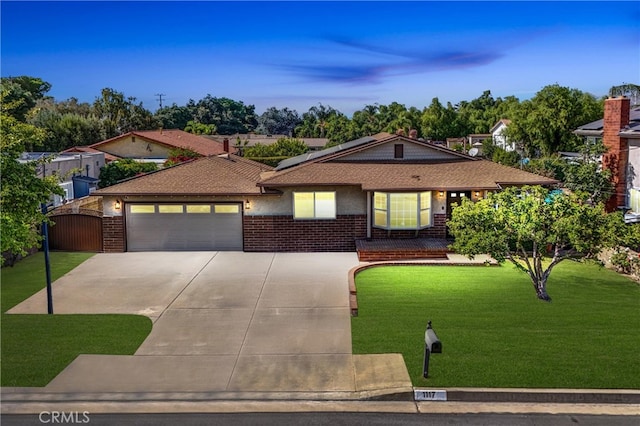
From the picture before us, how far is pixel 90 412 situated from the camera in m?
9.69

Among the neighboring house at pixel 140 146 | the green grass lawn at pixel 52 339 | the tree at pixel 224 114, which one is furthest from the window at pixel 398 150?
the tree at pixel 224 114

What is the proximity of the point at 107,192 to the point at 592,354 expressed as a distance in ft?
55.0

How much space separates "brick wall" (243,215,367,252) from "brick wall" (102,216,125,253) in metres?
4.54

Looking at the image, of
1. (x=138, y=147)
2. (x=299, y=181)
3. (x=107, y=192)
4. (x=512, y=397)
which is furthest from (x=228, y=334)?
(x=138, y=147)

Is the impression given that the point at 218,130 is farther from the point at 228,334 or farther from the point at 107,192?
the point at 228,334

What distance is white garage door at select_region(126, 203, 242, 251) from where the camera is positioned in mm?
22344

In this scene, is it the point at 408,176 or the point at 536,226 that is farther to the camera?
the point at 408,176

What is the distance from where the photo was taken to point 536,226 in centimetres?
1529

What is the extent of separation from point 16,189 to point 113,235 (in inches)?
414

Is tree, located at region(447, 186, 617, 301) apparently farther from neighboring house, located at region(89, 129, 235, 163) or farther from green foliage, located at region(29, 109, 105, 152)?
green foliage, located at region(29, 109, 105, 152)

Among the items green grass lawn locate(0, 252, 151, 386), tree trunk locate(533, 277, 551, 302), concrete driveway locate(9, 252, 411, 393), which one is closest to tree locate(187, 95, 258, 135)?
concrete driveway locate(9, 252, 411, 393)

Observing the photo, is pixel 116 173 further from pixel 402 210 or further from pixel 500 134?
pixel 500 134

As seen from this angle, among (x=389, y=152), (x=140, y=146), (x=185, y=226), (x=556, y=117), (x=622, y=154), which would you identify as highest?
(x=556, y=117)

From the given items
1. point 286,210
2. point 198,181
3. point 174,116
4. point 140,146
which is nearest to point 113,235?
point 198,181
